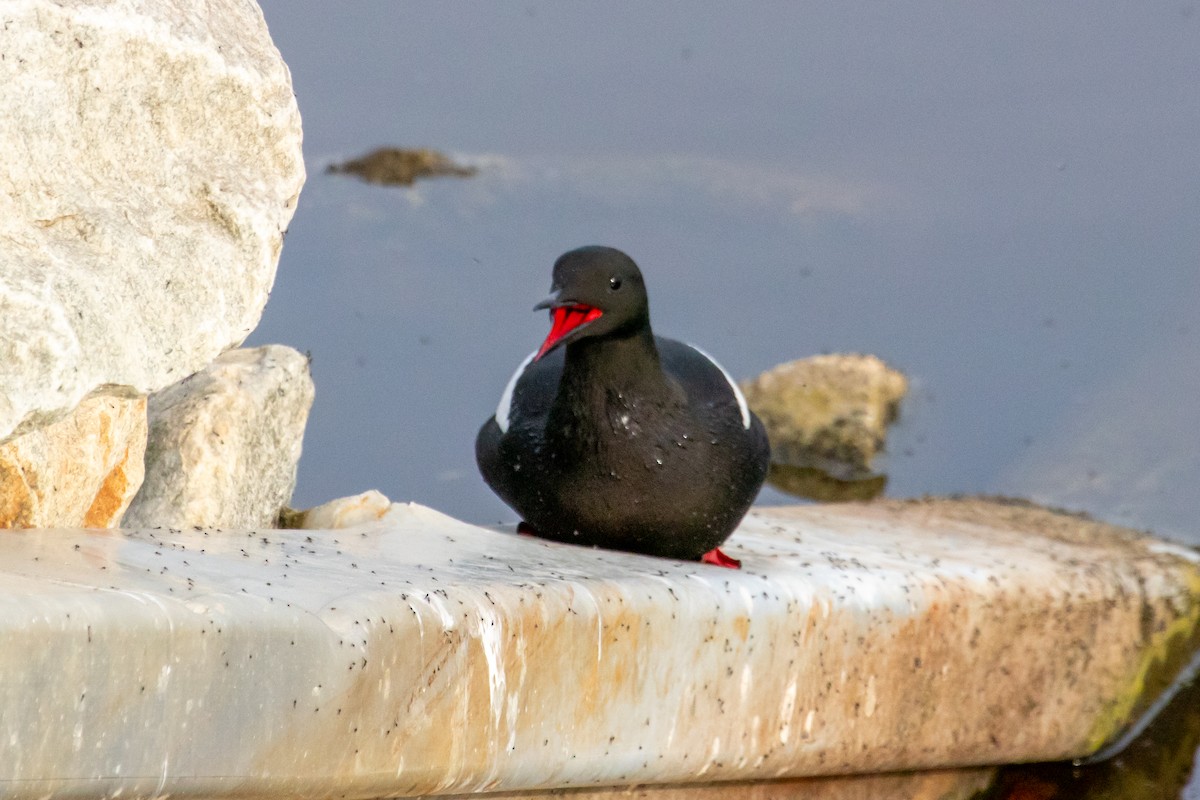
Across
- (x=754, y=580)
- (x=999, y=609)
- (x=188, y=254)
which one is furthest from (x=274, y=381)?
(x=999, y=609)

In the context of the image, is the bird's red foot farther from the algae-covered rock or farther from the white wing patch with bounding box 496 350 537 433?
the algae-covered rock

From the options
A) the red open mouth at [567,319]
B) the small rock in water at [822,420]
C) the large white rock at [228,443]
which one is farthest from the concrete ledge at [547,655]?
the small rock in water at [822,420]

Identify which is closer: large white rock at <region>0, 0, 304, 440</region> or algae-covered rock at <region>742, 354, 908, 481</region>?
large white rock at <region>0, 0, 304, 440</region>

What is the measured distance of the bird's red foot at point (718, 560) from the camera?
5.44m

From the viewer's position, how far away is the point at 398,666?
4.00 meters

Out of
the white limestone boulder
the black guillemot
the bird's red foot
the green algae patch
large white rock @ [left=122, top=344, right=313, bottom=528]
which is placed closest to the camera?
the white limestone boulder

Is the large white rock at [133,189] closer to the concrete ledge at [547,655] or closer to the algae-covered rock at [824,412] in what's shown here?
the concrete ledge at [547,655]

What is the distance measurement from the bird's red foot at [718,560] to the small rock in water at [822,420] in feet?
13.3

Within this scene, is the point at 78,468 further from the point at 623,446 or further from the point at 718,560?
the point at 718,560

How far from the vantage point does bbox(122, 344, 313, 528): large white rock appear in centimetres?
493

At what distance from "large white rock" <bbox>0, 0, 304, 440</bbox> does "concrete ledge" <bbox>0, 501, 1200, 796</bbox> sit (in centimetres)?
49

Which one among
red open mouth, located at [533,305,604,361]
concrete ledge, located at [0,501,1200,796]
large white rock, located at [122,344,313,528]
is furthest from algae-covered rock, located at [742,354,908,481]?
red open mouth, located at [533,305,604,361]

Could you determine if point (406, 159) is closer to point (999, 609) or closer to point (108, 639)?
point (999, 609)

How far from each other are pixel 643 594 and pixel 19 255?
80.1 inches
